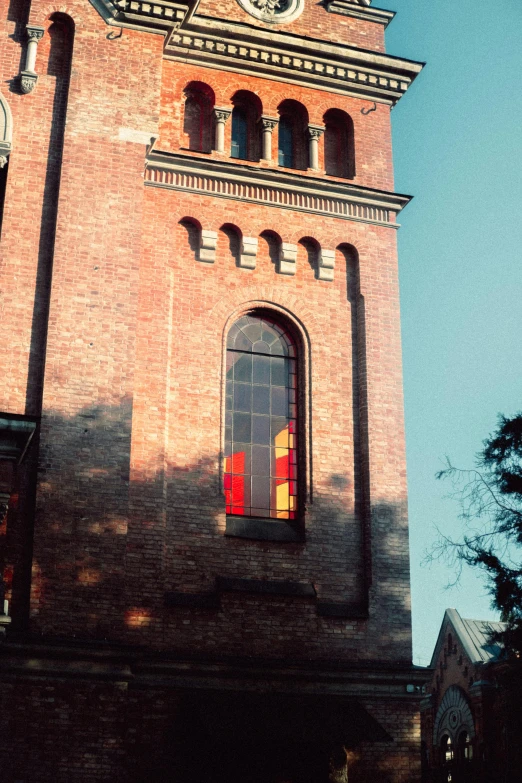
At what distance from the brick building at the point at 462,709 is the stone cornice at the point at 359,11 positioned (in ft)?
71.3

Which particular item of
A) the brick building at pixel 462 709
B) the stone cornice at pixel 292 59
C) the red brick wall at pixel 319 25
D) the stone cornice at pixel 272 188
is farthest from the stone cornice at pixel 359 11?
the brick building at pixel 462 709

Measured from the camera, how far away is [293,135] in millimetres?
20016

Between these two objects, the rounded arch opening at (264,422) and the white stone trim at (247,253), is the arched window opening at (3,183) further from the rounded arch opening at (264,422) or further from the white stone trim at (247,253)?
the rounded arch opening at (264,422)

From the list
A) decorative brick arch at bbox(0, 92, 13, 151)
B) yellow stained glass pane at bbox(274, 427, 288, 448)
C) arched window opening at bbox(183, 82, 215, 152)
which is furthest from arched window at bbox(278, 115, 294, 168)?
yellow stained glass pane at bbox(274, 427, 288, 448)

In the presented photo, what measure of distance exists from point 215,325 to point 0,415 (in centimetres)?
495

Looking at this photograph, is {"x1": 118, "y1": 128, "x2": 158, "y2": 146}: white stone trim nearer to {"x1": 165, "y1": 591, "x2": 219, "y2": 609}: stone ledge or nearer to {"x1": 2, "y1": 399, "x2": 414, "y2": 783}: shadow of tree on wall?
{"x1": 2, "y1": 399, "x2": 414, "y2": 783}: shadow of tree on wall

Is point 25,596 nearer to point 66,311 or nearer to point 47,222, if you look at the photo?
point 66,311

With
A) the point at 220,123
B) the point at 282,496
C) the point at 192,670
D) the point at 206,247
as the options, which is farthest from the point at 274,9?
the point at 192,670

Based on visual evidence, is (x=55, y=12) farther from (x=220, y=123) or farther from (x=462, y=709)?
(x=462, y=709)

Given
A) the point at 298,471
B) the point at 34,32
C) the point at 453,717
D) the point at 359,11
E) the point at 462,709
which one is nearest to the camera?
the point at 298,471

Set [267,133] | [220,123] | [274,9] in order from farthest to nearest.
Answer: [274,9] < [267,133] < [220,123]

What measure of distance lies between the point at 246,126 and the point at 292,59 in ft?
4.84

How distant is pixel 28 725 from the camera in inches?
552

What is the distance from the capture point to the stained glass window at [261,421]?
1747 cm
